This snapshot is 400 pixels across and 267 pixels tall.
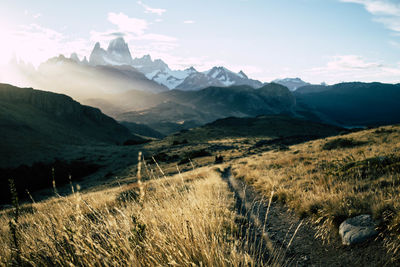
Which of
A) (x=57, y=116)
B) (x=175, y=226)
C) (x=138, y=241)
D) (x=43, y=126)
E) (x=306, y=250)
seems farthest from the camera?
(x=57, y=116)

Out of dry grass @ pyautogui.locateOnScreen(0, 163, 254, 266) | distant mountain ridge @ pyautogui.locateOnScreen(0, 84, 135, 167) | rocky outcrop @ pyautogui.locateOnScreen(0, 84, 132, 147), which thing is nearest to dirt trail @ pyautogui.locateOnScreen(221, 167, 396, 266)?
dry grass @ pyautogui.locateOnScreen(0, 163, 254, 266)

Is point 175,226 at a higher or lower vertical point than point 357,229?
higher

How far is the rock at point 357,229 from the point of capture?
3697 mm

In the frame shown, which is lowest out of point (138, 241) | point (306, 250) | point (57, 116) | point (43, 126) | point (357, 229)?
point (306, 250)

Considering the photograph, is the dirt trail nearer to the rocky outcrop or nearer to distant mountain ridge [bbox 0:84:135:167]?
distant mountain ridge [bbox 0:84:135:167]

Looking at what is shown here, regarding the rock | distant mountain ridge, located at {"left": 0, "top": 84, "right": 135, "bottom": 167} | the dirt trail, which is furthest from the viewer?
distant mountain ridge, located at {"left": 0, "top": 84, "right": 135, "bottom": 167}

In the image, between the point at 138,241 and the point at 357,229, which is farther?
the point at 357,229

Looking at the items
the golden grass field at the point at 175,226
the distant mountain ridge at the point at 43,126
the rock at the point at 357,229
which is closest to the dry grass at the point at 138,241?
the golden grass field at the point at 175,226

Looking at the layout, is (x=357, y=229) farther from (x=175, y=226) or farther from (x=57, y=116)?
(x=57, y=116)

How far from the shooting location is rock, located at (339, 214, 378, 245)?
3697 mm

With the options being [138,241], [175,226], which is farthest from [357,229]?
[138,241]

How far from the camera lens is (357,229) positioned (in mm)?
3807

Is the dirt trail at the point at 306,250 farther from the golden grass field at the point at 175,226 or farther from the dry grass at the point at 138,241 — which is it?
the dry grass at the point at 138,241

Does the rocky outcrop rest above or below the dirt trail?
above
